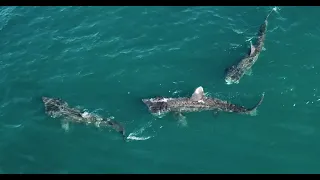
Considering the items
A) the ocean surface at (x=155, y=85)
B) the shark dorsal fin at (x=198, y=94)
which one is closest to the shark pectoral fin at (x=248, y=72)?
the ocean surface at (x=155, y=85)

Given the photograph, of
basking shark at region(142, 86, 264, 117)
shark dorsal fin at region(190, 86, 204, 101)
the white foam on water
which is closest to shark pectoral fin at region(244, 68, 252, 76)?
basking shark at region(142, 86, 264, 117)

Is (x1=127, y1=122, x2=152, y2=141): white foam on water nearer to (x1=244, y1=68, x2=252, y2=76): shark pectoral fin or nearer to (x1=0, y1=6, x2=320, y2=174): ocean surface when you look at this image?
(x1=0, y1=6, x2=320, y2=174): ocean surface

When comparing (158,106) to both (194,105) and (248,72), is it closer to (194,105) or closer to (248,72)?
(194,105)

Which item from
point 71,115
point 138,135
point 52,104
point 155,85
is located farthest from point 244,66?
point 52,104
